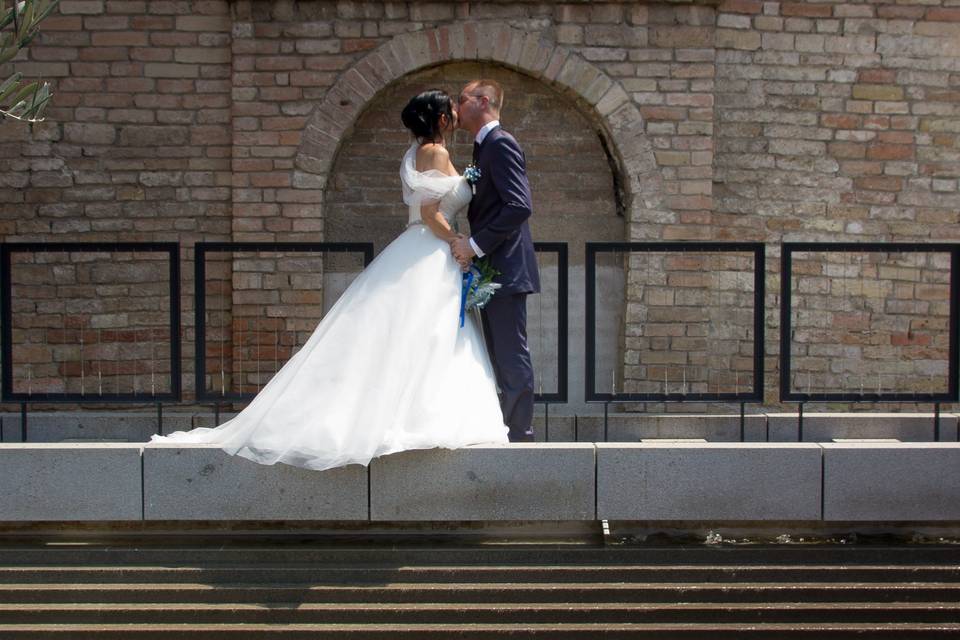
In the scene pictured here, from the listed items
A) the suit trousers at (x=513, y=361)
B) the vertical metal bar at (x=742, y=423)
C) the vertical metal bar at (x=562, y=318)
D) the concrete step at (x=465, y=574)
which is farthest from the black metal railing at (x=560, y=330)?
the concrete step at (x=465, y=574)

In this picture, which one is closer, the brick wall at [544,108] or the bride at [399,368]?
the bride at [399,368]

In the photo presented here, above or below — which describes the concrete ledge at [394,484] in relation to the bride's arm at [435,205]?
below

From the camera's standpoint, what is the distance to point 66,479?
205 inches

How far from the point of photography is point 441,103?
5.74 meters

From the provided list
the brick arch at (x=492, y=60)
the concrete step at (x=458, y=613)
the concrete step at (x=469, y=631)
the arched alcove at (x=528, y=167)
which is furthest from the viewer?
the arched alcove at (x=528, y=167)

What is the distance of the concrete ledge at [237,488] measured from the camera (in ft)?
17.0

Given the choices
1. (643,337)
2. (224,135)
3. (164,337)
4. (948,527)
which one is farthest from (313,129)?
(948,527)

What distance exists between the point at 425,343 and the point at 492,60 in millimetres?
4586

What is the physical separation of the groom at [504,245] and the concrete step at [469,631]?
1.22 m

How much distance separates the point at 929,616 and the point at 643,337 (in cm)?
428

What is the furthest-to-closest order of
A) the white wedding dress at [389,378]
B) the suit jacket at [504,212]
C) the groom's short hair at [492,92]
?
the groom's short hair at [492,92] < the suit jacket at [504,212] < the white wedding dress at [389,378]

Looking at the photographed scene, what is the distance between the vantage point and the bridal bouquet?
568cm

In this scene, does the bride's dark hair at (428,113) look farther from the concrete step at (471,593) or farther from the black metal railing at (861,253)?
the concrete step at (471,593)

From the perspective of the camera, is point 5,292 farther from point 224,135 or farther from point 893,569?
point 893,569
